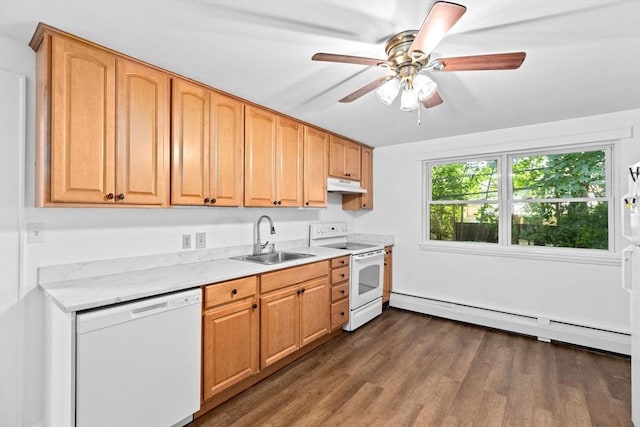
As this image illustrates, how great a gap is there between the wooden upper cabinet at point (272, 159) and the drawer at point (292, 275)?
657mm

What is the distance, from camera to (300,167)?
3.17 meters

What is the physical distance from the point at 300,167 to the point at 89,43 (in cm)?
189

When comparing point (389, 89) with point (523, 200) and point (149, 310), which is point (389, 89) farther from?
point (523, 200)

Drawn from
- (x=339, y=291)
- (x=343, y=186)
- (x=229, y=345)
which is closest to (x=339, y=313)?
(x=339, y=291)

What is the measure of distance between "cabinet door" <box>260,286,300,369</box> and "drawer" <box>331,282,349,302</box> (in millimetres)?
540

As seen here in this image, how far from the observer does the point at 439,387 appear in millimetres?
2326

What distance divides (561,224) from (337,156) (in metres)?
2.55

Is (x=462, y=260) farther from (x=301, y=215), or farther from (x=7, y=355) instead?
(x=7, y=355)

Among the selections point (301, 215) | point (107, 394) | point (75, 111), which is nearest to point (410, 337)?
point (301, 215)

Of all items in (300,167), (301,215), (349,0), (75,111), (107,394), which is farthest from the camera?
(301,215)

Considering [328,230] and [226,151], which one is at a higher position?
[226,151]

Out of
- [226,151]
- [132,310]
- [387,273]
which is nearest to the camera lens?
[132,310]

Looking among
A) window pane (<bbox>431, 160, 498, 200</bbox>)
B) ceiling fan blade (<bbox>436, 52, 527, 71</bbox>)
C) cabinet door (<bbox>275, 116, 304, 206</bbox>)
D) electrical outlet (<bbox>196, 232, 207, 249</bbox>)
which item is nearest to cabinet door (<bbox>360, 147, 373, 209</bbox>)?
window pane (<bbox>431, 160, 498, 200</bbox>)

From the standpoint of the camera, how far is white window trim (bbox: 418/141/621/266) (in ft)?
9.59
